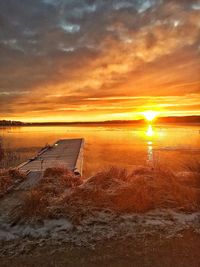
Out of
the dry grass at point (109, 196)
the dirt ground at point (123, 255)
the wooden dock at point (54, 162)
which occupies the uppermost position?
the wooden dock at point (54, 162)

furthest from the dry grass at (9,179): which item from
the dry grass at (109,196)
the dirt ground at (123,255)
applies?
the dirt ground at (123,255)

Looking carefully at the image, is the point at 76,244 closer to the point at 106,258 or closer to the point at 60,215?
the point at 106,258

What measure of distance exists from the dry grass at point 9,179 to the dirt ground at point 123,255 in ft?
16.4

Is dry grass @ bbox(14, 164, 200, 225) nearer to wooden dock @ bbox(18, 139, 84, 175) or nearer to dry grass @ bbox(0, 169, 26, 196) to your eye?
dry grass @ bbox(0, 169, 26, 196)

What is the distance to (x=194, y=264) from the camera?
6.24 meters

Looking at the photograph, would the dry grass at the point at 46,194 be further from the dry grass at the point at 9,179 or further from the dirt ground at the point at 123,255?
the dirt ground at the point at 123,255

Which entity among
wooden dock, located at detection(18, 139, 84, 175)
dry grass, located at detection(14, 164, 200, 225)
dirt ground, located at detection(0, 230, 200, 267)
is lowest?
dirt ground, located at detection(0, 230, 200, 267)

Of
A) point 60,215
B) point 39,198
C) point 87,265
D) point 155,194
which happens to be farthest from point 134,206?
point 87,265

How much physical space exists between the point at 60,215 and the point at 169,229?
300cm

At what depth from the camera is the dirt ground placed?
6359 mm

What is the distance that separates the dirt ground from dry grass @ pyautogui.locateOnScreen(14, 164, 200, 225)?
1.65 metres

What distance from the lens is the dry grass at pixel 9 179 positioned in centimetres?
1191

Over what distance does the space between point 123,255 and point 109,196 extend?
138 inches

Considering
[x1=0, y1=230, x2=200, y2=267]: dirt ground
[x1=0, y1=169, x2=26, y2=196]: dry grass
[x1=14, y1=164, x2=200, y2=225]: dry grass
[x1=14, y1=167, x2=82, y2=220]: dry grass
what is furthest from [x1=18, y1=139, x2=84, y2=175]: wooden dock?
[x1=0, y1=230, x2=200, y2=267]: dirt ground
